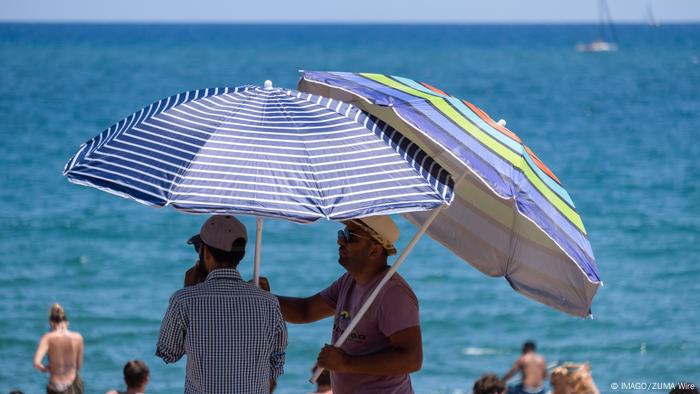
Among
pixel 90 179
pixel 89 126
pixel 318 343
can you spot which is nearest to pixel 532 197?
pixel 90 179

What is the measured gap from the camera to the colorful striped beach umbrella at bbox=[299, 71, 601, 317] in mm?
3418

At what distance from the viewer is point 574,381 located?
18.4 feet

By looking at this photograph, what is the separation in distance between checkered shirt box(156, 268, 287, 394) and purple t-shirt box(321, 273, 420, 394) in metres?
0.39

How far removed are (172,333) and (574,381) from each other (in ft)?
9.59

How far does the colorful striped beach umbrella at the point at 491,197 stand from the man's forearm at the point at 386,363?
58cm

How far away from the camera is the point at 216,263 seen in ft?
11.1

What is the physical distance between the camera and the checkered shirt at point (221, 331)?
11.0 ft

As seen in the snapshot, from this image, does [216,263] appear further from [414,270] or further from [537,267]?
[414,270]

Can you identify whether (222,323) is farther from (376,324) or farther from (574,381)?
(574,381)

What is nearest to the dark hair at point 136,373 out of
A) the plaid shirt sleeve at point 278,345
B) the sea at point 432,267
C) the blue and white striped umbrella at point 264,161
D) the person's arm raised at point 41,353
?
the person's arm raised at point 41,353

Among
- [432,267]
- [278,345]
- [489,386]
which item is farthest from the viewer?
[432,267]

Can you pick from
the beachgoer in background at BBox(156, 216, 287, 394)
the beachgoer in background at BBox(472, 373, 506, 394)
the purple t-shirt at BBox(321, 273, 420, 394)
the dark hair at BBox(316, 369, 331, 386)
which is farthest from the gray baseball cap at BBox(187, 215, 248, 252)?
the beachgoer in background at BBox(472, 373, 506, 394)

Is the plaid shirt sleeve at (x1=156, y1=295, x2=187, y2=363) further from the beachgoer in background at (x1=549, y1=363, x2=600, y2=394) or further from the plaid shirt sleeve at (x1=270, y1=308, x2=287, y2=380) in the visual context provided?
the beachgoer in background at (x1=549, y1=363, x2=600, y2=394)

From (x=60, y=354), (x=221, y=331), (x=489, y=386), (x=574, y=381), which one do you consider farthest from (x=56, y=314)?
(x=221, y=331)
